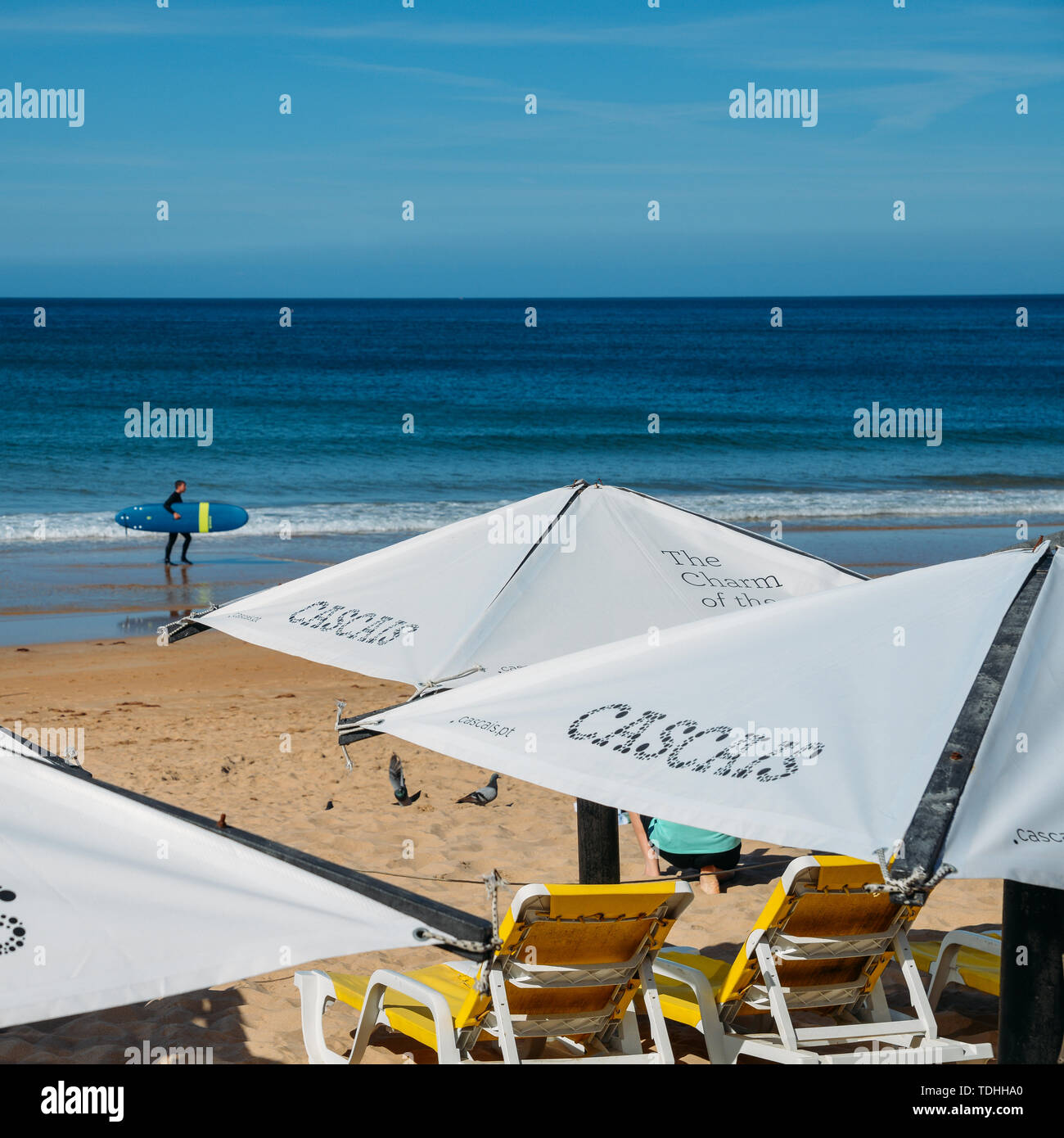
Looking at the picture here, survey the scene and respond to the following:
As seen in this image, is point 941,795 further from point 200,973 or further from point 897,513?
point 897,513

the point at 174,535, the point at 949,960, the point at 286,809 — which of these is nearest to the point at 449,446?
the point at 174,535

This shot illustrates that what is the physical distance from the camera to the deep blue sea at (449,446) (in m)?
19.1

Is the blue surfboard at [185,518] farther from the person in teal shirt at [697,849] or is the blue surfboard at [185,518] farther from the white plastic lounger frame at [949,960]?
the white plastic lounger frame at [949,960]

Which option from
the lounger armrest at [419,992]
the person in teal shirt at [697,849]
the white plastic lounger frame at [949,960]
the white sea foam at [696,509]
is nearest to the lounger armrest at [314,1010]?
the lounger armrest at [419,992]

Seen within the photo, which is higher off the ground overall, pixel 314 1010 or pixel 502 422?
pixel 502 422

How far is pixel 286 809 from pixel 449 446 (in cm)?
2671

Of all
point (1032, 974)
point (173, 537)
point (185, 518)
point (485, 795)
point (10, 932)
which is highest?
point (185, 518)

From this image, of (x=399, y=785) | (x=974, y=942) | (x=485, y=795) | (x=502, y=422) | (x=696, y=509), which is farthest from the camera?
(x=502, y=422)

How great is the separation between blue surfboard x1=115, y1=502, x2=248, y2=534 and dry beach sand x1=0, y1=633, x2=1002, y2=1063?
5215 mm

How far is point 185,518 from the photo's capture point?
17844mm

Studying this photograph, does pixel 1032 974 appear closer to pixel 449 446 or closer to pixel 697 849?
pixel 697 849
